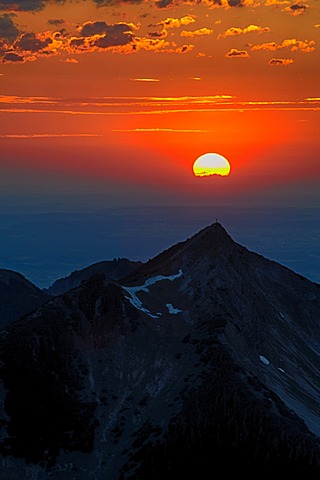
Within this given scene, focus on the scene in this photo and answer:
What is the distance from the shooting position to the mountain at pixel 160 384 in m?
110

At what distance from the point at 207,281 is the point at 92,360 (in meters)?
37.2

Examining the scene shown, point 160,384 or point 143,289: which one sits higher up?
point 143,289

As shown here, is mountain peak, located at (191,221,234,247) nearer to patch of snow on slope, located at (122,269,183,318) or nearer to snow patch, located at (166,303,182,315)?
patch of snow on slope, located at (122,269,183,318)

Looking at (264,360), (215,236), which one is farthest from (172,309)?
(215,236)

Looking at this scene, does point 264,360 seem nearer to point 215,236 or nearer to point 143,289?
point 143,289

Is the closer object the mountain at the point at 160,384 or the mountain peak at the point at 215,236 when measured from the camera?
the mountain at the point at 160,384

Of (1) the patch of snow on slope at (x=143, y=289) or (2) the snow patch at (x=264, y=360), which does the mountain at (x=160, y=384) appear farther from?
(2) the snow patch at (x=264, y=360)

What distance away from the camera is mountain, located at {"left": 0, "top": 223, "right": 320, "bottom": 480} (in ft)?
361

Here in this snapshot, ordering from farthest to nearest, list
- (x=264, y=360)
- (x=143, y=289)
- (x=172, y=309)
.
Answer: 1. (x=143, y=289)
2. (x=172, y=309)
3. (x=264, y=360)

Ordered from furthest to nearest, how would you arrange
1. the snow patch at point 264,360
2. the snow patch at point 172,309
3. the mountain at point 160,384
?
the snow patch at point 172,309, the snow patch at point 264,360, the mountain at point 160,384

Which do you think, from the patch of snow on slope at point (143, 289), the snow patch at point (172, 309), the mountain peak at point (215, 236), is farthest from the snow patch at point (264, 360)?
the mountain peak at point (215, 236)

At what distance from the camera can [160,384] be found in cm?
12812

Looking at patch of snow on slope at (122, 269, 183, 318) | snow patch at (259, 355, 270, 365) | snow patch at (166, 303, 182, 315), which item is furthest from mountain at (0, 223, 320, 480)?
snow patch at (166, 303, 182, 315)

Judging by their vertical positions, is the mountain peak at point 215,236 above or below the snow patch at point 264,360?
above
